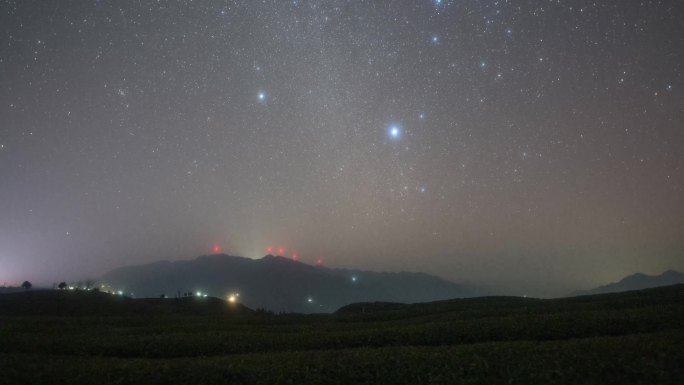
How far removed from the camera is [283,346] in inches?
1153

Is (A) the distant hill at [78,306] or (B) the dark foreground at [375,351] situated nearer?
(B) the dark foreground at [375,351]

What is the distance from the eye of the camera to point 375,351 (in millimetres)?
23938

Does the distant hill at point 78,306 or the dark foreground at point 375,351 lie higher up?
the distant hill at point 78,306

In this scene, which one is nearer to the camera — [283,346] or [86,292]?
[283,346]

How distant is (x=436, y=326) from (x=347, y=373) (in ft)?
43.6

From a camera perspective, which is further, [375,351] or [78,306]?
[78,306]

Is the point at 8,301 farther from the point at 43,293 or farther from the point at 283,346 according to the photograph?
the point at 283,346

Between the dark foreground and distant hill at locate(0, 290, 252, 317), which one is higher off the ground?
distant hill at locate(0, 290, 252, 317)

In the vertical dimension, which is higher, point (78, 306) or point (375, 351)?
point (78, 306)

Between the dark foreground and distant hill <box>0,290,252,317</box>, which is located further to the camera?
distant hill <box>0,290,252,317</box>

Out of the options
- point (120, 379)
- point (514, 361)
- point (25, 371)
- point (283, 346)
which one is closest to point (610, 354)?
point (514, 361)

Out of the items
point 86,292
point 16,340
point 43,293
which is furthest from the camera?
point 86,292

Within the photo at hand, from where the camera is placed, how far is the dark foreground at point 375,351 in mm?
19547

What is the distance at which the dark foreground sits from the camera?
64.1 feet
